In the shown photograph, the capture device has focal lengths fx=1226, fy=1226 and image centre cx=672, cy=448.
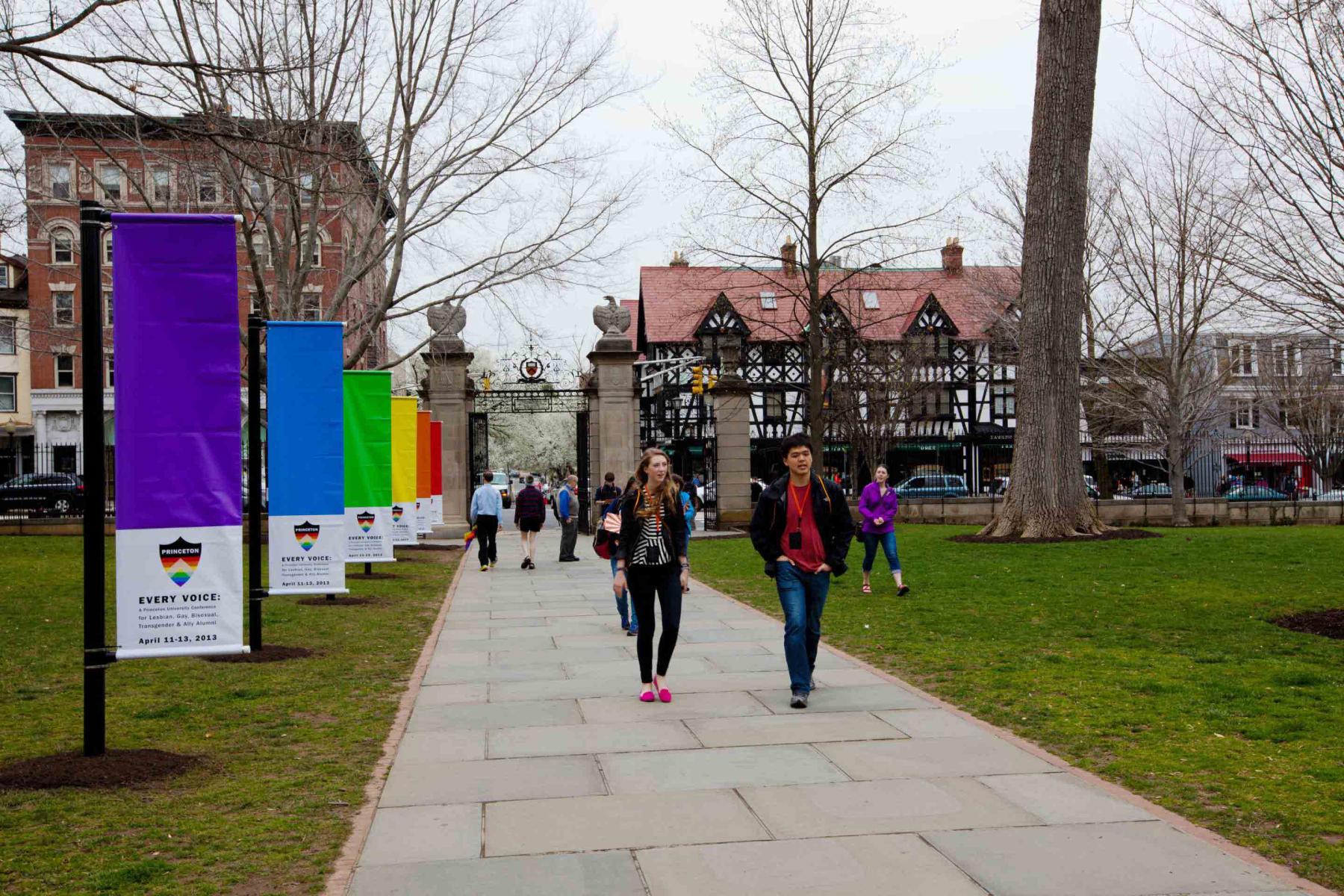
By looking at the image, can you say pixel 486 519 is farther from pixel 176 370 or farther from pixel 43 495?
pixel 43 495

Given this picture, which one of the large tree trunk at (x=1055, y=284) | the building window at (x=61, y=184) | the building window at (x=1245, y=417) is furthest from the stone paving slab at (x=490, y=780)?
the building window at (x=1245, y=417)

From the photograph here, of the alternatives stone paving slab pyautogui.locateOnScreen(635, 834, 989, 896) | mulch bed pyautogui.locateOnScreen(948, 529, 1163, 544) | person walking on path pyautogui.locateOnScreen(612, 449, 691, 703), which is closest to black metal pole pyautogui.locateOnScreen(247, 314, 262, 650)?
person walking on path pyautogui.locateOnScreen(612, 449, 691, 703)

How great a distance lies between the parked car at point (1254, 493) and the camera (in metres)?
42.5

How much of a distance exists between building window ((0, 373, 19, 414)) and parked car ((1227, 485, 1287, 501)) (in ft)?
167

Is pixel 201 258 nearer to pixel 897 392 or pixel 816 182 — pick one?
pixel 816 182

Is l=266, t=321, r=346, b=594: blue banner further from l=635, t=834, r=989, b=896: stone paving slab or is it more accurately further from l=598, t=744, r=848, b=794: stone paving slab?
l=635, t=834, r=989, b=896: stone paving slab

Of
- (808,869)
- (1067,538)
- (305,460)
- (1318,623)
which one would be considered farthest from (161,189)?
(808,869)

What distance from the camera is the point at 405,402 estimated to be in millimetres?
20031

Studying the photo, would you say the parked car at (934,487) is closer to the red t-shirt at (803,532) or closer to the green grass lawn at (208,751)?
the green grass lawn at (208,751)

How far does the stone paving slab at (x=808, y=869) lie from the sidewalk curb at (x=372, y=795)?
114 centimetres

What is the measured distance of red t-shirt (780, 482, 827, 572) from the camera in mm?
8133

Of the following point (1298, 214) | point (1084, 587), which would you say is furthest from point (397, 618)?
point (1298, 214)

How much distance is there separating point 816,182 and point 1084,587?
1469 cm

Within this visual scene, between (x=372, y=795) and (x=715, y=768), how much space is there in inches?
68.0
